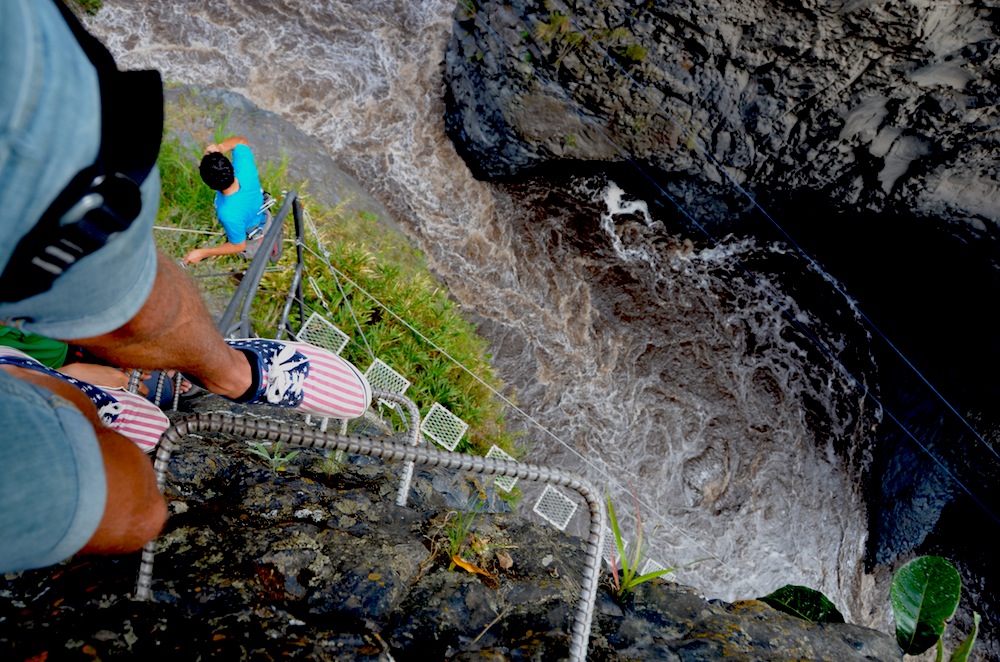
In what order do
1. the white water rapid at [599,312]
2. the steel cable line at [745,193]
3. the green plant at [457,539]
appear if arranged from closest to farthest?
1. the green plant at [457,539]
2. the steel cable line at [745,193]
3. the white water rapid at [599,312]

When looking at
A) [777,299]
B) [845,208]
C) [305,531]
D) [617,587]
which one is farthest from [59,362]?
[777,299]

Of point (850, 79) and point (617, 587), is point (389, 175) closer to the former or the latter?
point (850, 79)

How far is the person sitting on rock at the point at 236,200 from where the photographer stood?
340cm

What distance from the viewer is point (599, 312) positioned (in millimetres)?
6121

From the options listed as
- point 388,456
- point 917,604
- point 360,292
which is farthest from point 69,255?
point 360,292

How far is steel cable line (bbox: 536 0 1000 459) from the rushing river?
10 centimetres

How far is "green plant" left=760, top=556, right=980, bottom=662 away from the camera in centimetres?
183

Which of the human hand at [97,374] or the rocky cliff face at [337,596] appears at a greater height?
the rocky cliff face at [337,596]

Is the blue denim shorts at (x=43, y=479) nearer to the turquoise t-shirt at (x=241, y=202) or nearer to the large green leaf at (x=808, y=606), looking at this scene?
the large green leaf at (x=808, y=606)

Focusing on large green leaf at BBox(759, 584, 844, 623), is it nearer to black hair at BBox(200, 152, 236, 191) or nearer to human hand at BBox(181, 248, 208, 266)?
black hair at BBox(200, 152, 236, 191)

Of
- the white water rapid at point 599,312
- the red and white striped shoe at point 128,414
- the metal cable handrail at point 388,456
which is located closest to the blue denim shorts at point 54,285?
the metal cable handrail at point 388,456

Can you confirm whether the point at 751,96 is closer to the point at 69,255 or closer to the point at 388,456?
the point at 388,456

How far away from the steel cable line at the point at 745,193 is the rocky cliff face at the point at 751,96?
0.02 m

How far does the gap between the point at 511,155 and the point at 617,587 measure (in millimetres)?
4915
